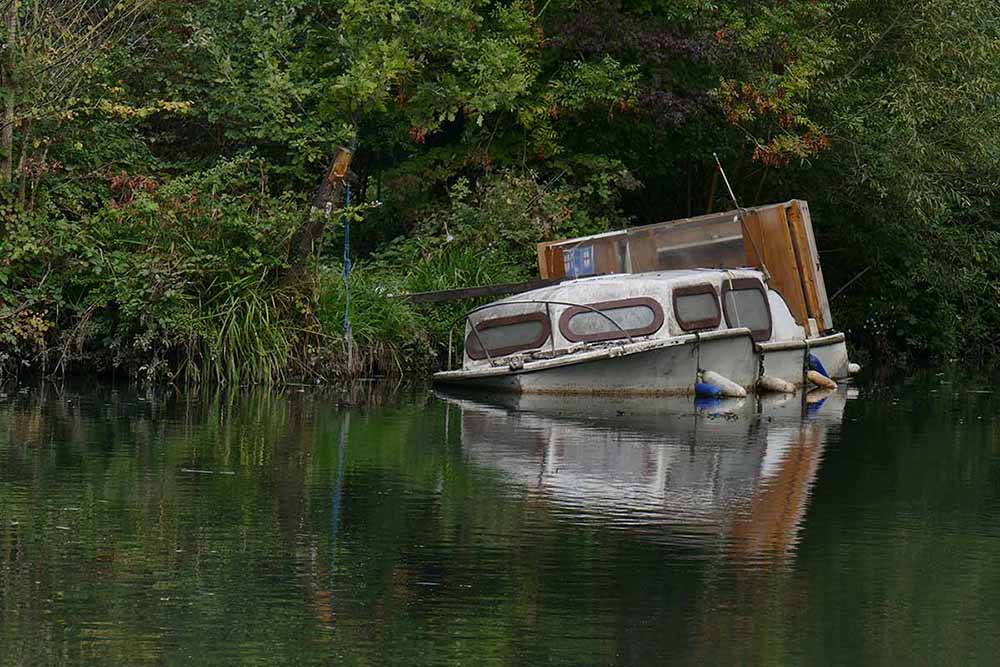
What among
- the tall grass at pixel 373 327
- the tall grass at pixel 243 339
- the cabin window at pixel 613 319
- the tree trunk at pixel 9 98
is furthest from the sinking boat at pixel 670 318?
the tree trunk at pixel 9 98

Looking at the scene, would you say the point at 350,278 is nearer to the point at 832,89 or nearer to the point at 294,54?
the point at 294,54

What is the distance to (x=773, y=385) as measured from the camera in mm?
23875

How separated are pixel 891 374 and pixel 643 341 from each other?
9105mm

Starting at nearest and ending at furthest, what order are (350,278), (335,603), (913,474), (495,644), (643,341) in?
1. (495,644)
2. (335,603)
3. (913,474)
4. (643,341)
5. (350,278)

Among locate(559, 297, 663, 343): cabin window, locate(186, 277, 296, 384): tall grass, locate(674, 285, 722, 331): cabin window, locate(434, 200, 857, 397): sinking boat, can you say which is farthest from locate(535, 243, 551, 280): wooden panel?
locate(186, 277, 296, 384): tall grass

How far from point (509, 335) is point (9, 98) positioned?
23.1 ft

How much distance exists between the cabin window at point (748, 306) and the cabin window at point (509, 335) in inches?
96.5

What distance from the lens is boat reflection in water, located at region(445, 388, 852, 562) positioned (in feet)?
38.7

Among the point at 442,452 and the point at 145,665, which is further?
the point at 442,452

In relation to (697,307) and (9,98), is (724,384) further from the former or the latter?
(9,98)

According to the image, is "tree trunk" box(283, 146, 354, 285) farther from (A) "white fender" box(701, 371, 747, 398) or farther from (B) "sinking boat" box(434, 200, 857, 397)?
(A) "white fender" box(701, 371, 747, 398)

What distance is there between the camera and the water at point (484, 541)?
26.9ft

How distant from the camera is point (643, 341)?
22641 mm

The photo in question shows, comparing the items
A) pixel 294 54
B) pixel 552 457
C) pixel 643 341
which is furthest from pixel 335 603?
pixel 294 54
